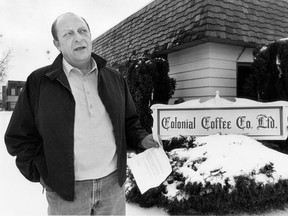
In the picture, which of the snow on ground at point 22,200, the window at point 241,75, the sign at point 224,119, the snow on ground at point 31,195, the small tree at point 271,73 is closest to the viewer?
the snow on ground at point 31,195

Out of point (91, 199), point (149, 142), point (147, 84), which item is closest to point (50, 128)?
point (91, 199)

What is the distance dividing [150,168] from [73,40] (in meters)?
0.89

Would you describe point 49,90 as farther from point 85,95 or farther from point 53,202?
point 53,202

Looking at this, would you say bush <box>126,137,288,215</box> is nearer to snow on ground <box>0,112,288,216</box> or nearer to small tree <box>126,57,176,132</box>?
snow on ground <box>0,112,288,216</box>

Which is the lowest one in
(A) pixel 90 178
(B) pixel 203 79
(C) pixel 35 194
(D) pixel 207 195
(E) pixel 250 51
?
(C) pixel 35 194

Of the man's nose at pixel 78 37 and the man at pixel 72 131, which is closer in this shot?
the man at pixel 72 131

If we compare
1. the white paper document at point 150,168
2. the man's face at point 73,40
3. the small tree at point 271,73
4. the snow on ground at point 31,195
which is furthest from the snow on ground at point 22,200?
the small tree at point 271,73

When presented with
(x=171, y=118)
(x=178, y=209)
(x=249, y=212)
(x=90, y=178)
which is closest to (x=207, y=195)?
(x=178, y=209)

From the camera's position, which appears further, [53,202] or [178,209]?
[178,209]

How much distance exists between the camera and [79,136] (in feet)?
4.93

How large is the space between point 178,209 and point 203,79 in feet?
9.34

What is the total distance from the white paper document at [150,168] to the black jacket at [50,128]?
0.37ft

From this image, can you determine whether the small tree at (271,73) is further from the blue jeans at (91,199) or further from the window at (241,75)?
the blue jeans at (91,199)

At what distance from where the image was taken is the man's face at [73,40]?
1.59 meters
